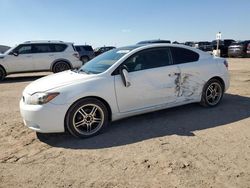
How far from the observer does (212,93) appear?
6.53m

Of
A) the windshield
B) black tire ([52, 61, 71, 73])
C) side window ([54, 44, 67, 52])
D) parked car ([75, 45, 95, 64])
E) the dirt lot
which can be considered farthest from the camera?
parked car ([75, 45, 95, 64])

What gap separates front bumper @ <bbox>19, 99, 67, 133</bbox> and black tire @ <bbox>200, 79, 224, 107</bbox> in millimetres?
3261

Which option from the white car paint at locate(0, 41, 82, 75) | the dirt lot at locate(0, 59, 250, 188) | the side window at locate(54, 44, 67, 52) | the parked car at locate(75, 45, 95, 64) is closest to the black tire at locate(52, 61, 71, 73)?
the white car paint at locate(0, 41, 82, 75)

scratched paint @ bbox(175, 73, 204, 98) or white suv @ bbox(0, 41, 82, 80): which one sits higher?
white suv @ bbox(0, 41, 82, 80)

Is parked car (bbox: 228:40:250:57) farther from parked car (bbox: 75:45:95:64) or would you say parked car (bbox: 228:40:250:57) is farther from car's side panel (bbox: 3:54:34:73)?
car's side panel (bbox: 3:54:34:73)

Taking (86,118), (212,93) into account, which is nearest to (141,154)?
(86,118)

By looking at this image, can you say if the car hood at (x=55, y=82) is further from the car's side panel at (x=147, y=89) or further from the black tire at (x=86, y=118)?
the car's side panel at (x=147, y=89)

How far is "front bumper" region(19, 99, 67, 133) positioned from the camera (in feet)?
15.1

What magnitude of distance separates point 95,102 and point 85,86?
336 millimetres

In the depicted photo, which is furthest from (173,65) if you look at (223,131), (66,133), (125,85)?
(66,133)

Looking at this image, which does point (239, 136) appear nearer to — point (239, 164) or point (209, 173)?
point (239, 164)

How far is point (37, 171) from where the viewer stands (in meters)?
3.79

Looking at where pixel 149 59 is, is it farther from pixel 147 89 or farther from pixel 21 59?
pixel 21 59

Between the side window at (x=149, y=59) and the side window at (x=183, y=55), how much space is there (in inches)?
6.0
